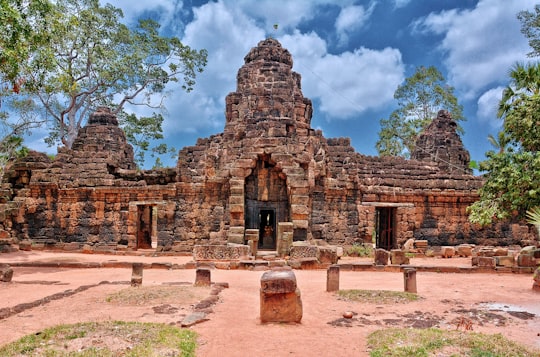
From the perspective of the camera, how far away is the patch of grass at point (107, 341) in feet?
17.9

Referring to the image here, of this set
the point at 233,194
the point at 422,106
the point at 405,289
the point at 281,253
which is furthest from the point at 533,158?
the point at 422,106

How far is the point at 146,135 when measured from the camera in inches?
1373

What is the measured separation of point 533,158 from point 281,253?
361 inches

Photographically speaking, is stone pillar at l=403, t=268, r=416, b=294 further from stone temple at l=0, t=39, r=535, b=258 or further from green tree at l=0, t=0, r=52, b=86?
green tree at l=0, t=0, r=52, b=86

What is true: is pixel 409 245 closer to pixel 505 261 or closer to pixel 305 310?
pixel 505 261

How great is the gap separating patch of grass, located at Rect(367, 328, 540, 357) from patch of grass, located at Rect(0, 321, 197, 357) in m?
2.75

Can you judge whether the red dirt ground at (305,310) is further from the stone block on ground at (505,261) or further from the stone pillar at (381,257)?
the stone pillar at (381,257)

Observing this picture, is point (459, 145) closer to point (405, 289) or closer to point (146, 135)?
point (405, 289)

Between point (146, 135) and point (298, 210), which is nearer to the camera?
point (298, 210)

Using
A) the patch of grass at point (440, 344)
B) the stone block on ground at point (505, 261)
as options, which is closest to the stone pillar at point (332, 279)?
the patch of grass at point (440, 344)

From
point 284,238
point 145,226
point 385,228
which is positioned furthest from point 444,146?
point 145,226

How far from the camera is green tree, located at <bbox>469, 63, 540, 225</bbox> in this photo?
1344 centimetres

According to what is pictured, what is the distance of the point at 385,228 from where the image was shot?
21.1 meters

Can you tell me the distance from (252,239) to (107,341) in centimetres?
1005
